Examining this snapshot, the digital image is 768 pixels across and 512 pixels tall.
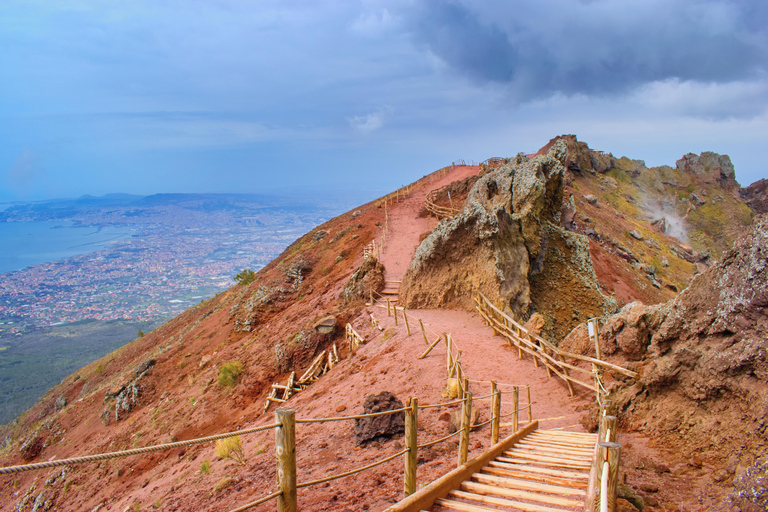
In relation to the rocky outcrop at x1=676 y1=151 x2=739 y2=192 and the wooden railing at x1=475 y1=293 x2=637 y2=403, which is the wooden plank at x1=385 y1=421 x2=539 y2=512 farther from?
the rocky outcrop at x1=676 y1=151 x2=739 y2=192

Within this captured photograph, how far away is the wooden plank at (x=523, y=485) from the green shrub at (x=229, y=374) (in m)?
13.0

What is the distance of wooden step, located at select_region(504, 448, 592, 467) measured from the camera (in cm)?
473

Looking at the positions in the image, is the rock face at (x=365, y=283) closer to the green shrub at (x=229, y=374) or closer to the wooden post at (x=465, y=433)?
the green shrub at (x=229, y=374)

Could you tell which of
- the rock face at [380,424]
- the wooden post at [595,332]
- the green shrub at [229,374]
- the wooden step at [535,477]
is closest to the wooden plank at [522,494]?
the wooden step at [535,477]

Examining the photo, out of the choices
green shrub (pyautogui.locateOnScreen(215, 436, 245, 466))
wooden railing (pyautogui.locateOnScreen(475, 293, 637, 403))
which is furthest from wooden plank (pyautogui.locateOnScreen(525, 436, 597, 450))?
green shrub (pyautogui.locateOnScreen(215, 436, 245, 466))

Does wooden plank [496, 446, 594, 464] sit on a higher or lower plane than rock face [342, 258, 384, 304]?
lower

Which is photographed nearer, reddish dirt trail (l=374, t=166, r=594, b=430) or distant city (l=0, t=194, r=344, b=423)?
reddish dirt trail (l=374, t=166, r=594, b=430)

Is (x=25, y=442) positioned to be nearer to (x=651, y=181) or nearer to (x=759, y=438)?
(x=759, y=438)

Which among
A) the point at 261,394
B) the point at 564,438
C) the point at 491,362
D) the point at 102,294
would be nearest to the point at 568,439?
the point at 564,438

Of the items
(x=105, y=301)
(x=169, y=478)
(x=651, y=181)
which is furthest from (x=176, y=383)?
(x=105, y=301)

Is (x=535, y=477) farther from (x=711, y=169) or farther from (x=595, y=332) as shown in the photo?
(x=711, y=169)

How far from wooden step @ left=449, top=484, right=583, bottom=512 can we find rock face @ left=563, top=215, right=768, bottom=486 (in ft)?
7.12

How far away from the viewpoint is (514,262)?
15.3 m

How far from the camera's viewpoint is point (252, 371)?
16.2 m
